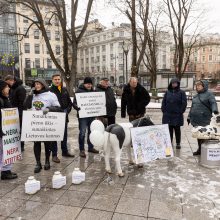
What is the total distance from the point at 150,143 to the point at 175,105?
1.71m

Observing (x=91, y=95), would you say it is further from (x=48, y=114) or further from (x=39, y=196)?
(x=39, y=196)

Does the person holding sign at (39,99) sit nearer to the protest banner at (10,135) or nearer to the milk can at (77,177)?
the protest banner at (10,135)

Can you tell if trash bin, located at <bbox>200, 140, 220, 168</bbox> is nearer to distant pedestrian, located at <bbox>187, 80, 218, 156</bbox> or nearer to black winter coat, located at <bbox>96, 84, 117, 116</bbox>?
distant pedestrian, located at <bbox>187, 80, 218, 156</bbox>

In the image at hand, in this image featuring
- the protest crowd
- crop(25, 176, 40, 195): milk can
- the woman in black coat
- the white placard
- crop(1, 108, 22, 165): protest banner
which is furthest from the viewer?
the woman in black coat

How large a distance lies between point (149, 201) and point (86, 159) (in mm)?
2467

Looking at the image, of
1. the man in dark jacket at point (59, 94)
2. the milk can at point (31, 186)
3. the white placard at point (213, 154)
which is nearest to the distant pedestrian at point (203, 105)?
the white placard at point (213, 154)

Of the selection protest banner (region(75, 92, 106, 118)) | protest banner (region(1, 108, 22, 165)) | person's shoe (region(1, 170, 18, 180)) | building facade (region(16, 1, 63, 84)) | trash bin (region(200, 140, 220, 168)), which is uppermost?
building facade (region(16, 1, 63, 84))

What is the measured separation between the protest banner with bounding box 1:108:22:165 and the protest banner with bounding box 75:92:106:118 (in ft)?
5.24

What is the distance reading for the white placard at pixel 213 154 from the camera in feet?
17.3

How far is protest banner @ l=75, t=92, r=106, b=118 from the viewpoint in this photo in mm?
6016

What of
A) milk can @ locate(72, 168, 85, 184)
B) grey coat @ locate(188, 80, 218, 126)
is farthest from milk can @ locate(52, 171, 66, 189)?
grey coat @ locate(188, 80, 218, 126)

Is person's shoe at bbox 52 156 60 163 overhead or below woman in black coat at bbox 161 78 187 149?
below

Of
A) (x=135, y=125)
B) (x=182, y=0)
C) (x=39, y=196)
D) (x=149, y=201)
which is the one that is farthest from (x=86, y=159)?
(x=182, y=0)

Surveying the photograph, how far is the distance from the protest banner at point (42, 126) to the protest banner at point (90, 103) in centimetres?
93
